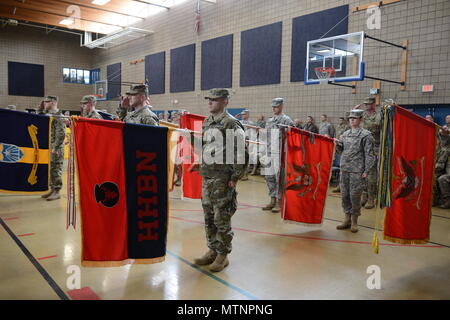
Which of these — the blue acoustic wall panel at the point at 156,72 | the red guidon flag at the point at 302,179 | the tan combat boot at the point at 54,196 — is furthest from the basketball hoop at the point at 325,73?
the blue acoustic wall panel at the point at 156,72

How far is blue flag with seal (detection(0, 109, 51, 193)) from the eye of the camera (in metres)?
4.80

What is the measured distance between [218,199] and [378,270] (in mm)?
1723

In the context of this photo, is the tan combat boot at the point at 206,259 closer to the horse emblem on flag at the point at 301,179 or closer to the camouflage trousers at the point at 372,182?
the horse emblem on flag at the point at 301,179

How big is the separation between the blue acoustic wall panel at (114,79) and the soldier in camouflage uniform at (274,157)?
44.8 feet

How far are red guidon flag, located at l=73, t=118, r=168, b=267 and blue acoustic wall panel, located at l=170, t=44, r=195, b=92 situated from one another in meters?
11.0

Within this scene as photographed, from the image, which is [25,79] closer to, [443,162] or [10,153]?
[10,153]

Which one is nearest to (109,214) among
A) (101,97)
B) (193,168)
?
(193,168)

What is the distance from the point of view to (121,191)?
283cm

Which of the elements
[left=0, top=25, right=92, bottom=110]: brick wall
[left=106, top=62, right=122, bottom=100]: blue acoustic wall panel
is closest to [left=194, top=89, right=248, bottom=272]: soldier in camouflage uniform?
[left=106, top=62, right=122, bottom=100]: blue acoustic wall panel

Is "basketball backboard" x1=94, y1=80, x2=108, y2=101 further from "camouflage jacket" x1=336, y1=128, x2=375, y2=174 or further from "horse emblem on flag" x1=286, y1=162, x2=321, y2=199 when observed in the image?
"camouflage jacket" x1=336, y1=128, x2=375, y2=174

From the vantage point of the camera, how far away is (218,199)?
316 centimetres

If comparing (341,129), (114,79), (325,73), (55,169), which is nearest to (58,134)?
(55,169)

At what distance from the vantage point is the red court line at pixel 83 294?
103 inches

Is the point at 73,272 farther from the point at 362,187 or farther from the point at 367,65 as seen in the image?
the point at 367,65
